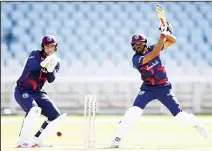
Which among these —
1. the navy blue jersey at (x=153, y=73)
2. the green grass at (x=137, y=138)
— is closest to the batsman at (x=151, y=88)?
the navy blue jersey at (x=153, y=73)

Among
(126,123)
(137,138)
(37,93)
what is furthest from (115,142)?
(137,138)

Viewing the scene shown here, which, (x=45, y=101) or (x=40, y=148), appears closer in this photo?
(x=40, y=148)

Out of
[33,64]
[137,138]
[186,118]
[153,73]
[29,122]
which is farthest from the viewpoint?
[137,138]

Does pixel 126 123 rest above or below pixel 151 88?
below

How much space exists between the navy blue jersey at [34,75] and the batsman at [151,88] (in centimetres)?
112

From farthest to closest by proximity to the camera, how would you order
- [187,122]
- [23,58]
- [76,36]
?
1. [76,36]
2. [23,58]
3. [187,122]

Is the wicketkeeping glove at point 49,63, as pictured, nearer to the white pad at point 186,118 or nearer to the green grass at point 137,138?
the green grass at point 137,138

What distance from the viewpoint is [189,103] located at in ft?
63.1

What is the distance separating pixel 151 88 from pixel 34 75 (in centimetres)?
160

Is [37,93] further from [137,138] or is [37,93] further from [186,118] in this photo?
[137,138]

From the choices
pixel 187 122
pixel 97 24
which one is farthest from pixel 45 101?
pixel 97 24

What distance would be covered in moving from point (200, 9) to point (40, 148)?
18.2 meters

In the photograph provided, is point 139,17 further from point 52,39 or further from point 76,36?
point 52,39

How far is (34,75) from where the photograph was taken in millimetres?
8219
